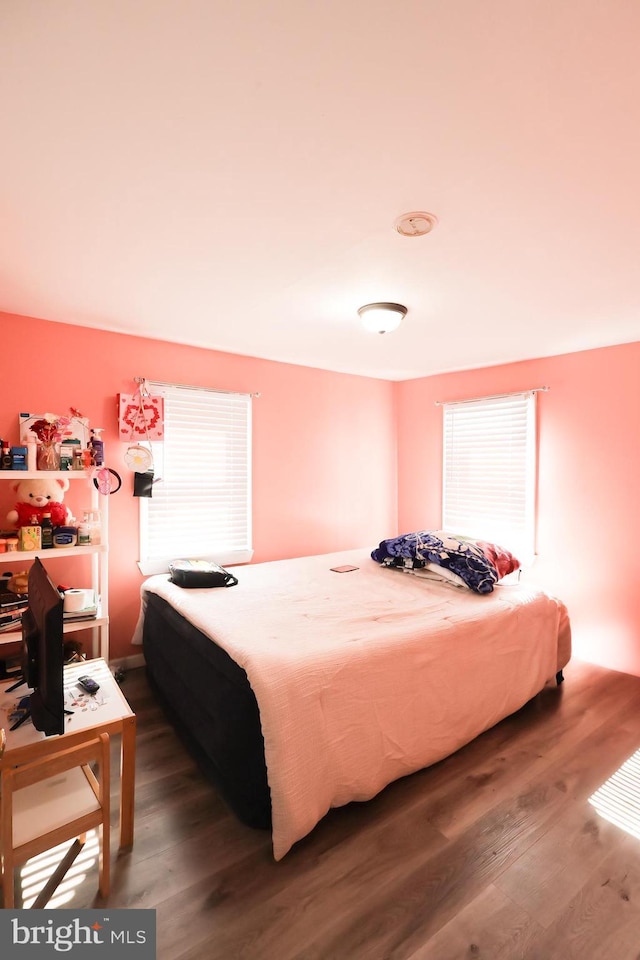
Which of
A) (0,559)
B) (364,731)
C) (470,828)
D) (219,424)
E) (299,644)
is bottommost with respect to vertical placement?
(470,828)

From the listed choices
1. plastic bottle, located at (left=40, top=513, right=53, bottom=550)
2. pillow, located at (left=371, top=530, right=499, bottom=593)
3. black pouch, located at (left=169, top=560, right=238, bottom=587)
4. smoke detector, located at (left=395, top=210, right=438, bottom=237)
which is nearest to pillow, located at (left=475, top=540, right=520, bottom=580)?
pillow, located at (left=371, top=530, right=499, bottom=593)

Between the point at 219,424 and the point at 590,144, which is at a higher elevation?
the point at 590,144

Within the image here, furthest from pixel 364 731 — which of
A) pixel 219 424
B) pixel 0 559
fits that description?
pixel 219 424

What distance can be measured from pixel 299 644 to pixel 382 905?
875 millimetres

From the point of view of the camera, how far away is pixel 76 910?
135cm

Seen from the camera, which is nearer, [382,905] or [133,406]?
[382,905]

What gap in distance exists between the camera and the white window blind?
3.62m

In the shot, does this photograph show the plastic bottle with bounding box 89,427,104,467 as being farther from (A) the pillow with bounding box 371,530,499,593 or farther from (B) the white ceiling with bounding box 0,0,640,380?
(A) the pillow with bounding box 371,530,499,593

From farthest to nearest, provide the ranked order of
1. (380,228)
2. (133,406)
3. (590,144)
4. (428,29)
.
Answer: (133,406) → (380,228) → (590,144) → (428,29)

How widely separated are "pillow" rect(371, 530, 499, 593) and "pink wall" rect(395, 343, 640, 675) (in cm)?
96

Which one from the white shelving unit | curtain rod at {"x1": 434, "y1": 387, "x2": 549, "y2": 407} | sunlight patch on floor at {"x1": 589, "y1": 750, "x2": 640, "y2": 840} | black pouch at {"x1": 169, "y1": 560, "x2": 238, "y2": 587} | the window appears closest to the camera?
sunlight patch on floor at {"x1": 589, "y1": 750, "x2": 640, "y2": 840}

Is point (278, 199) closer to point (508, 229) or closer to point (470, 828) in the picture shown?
point (508, 229)

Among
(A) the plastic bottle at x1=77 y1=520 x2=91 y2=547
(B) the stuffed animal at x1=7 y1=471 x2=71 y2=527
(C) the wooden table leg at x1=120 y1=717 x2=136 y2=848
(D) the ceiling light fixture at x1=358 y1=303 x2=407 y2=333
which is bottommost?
(C) the wooden table leg at x1=120 y1=717 x2=136 y2=848

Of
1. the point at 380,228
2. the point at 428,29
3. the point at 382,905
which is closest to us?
the point at 428,29
